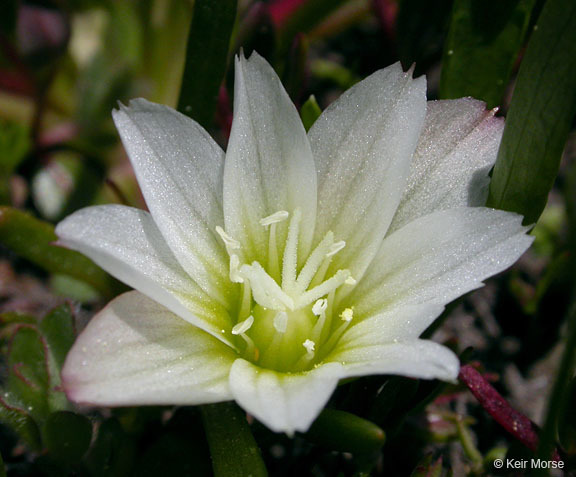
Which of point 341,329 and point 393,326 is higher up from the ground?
point 393,326

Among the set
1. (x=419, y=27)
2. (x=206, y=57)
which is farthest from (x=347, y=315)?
(x=419, y=27)

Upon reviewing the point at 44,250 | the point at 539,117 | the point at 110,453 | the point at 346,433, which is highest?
the point at 539,117

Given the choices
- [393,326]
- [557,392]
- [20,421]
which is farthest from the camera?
[20,421]

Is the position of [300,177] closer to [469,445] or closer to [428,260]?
[428,260]

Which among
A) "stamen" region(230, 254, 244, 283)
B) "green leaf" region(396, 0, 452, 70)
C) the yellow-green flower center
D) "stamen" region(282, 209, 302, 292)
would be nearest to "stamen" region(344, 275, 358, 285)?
A: the yellow-green flower center

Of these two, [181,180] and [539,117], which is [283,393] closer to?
[181,180]

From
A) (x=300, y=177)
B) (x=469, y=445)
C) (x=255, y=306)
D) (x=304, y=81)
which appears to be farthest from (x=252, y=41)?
(x=469, y=445)

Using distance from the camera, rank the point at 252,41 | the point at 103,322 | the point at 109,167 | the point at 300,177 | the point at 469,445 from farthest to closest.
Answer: the point at 109,167, the point at 252,41, the point at 469,445, the point at 300,177, the point at 103,322
